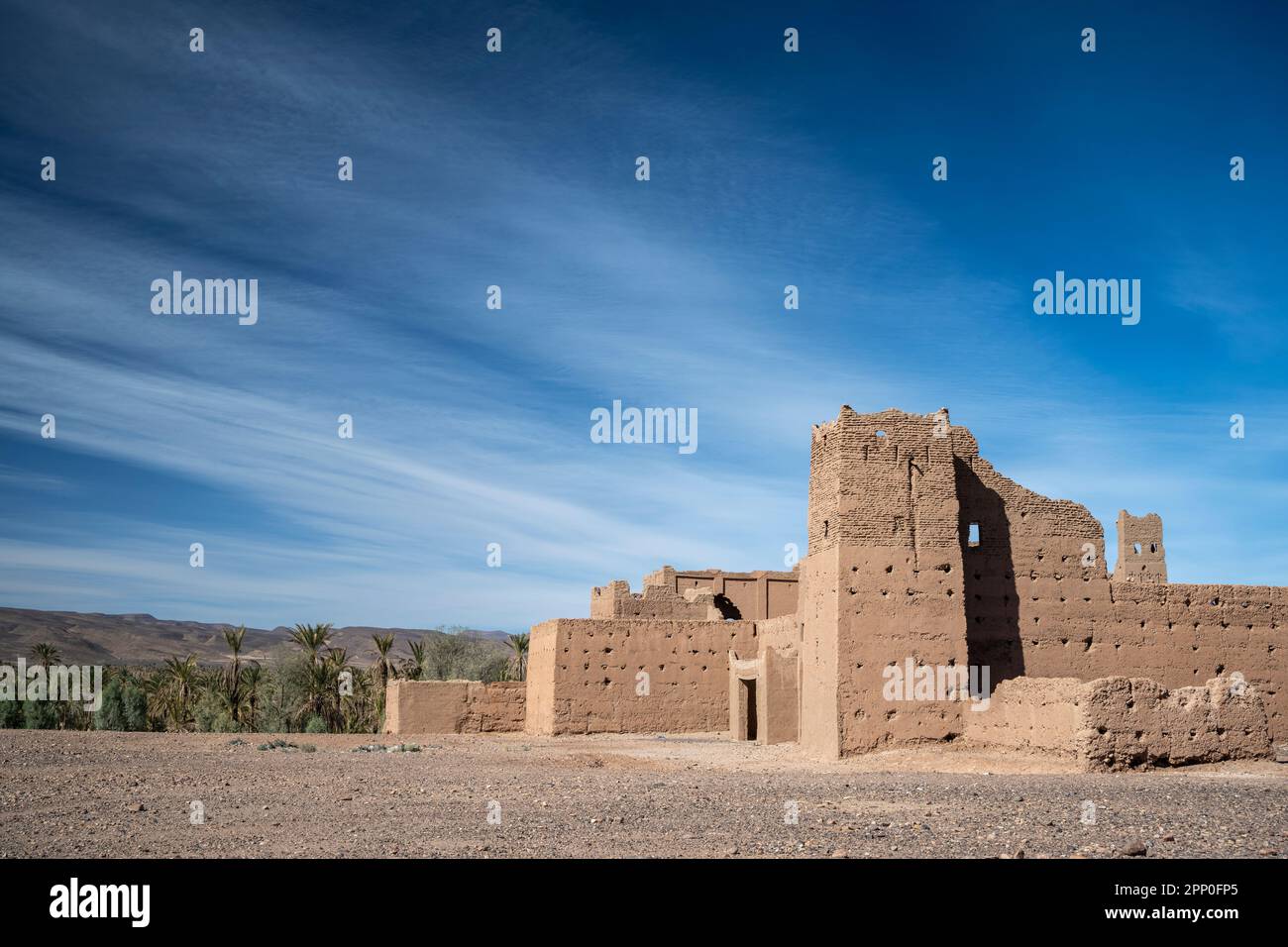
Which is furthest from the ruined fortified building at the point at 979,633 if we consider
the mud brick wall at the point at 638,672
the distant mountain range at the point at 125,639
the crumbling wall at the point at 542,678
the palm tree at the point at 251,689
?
the distant mountain range at the point at 125,639

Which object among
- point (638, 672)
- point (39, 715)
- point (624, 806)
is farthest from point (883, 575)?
point (39, 715)

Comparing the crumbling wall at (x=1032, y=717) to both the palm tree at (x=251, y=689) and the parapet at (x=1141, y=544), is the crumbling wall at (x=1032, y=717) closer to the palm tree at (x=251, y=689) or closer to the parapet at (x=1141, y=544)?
the parapet at (x=1141, y=544)

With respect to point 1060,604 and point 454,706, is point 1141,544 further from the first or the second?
point 454,706

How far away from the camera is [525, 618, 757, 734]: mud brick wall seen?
3116cm

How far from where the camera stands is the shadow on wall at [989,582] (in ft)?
74.8

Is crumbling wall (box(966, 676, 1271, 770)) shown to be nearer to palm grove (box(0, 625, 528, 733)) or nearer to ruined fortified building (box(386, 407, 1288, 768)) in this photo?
ruined fortified building (box(386, 407, 1288, 768))

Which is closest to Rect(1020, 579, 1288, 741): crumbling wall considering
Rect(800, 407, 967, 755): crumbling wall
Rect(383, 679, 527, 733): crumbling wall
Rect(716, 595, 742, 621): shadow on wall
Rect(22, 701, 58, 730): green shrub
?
Rect(800, 407, 967, 755): crumbling wall

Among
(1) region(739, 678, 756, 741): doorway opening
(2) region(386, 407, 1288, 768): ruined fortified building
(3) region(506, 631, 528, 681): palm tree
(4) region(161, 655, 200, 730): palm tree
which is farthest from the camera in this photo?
(3) region(506, 631, 528, 681): palm tree

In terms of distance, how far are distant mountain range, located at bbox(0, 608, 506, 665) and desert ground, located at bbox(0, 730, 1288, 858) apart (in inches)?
3412

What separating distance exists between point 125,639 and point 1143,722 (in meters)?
140

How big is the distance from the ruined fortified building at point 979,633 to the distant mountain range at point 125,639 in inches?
3378
